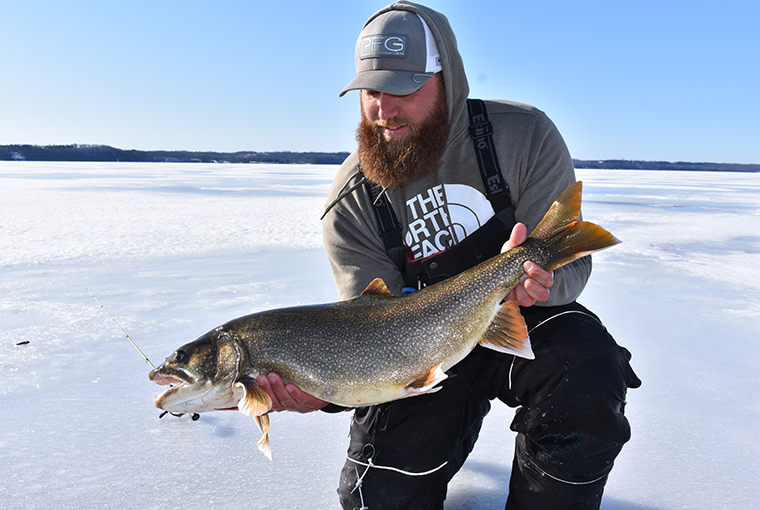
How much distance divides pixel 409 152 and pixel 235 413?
1.90 metres

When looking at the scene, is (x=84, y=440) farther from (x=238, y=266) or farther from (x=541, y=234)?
(x=238, y=266)

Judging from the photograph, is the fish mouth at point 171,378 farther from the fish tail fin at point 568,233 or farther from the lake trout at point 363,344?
the fish tail fin at point 568,233

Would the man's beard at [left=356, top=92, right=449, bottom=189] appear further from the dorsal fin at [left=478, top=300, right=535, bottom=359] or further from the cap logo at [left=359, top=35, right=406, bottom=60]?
the dorsal fin at [left=478, top=300, right=535, bottom=359]

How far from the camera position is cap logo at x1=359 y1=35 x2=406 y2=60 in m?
2.85

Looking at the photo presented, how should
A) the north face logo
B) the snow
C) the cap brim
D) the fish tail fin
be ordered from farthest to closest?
the north face logo
the cap brim
the snow
the fish tail fin

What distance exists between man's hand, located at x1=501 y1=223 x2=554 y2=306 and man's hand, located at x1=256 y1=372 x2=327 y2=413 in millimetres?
1031

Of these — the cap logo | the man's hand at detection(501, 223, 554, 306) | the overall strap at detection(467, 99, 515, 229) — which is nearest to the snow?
the man's hand at detection(501, 223, 554, 306)

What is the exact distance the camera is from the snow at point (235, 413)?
99.3 inches

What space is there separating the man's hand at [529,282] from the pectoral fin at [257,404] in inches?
46.3

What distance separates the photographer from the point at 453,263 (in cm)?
289

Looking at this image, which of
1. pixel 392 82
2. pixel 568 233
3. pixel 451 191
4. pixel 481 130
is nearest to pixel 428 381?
pixel 568 233

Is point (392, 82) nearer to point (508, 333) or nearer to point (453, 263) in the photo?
point (453, 263)

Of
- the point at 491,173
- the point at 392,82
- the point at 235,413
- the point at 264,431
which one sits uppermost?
the point at 392,82

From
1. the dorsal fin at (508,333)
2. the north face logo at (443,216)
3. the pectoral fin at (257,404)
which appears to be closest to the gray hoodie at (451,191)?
the north face logo at (443,216)
